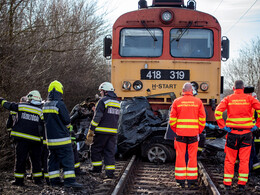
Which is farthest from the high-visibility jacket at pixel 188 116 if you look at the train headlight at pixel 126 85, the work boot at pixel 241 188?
the train headlight at pixel 126 85

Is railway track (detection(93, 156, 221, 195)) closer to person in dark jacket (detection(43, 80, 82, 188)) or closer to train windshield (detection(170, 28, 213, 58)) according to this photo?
person in dark jacket (detection(43, 80, 82, 188))

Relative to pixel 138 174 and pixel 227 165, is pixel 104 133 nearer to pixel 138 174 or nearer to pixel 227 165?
pixel 138 174

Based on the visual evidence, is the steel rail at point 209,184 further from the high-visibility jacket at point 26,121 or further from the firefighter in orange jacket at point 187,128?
the high-visibility jacket at point 26,121

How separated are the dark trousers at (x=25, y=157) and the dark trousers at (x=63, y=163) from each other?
529 millimetres

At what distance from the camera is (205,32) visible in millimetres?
8461

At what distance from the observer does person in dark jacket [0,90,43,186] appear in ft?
18.5

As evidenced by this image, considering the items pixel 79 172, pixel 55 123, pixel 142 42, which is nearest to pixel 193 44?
pixel 142 42

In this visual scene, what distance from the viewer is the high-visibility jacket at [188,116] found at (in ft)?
18.5

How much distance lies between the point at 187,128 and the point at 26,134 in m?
2.69

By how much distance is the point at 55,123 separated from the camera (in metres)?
5.30

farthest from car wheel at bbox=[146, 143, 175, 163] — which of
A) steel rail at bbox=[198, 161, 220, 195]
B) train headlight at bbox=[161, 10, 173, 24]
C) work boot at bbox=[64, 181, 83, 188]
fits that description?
train headlight at bbox=[161, 10, 173, 24]

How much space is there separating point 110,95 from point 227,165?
237 centimetres

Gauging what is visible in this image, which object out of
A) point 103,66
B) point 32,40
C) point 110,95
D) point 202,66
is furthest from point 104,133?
point 103,66

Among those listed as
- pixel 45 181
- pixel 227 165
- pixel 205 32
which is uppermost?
pixel 205 32
